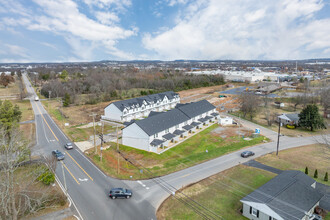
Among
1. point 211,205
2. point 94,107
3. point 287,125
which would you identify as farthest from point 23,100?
point 287,125

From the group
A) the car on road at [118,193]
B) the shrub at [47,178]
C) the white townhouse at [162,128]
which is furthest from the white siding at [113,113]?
the car on road at [118,193]

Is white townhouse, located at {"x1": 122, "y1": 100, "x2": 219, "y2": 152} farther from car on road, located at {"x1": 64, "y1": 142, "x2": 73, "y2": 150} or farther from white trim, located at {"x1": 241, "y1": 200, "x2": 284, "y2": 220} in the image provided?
white trim, located at {"x1": 241, "y1": 200, "x2": 284, "y2": 220}

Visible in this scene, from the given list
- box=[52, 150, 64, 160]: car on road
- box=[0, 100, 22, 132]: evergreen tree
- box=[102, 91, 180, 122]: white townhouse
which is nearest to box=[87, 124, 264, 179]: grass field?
box=[52, 150, 64, 160]: car on road

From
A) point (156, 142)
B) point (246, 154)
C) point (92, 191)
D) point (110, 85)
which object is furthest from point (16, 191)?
point (110, 85)

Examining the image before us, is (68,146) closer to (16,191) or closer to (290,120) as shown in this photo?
(16,191)

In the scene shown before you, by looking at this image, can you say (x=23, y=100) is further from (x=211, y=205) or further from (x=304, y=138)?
(x=304, y=138)
